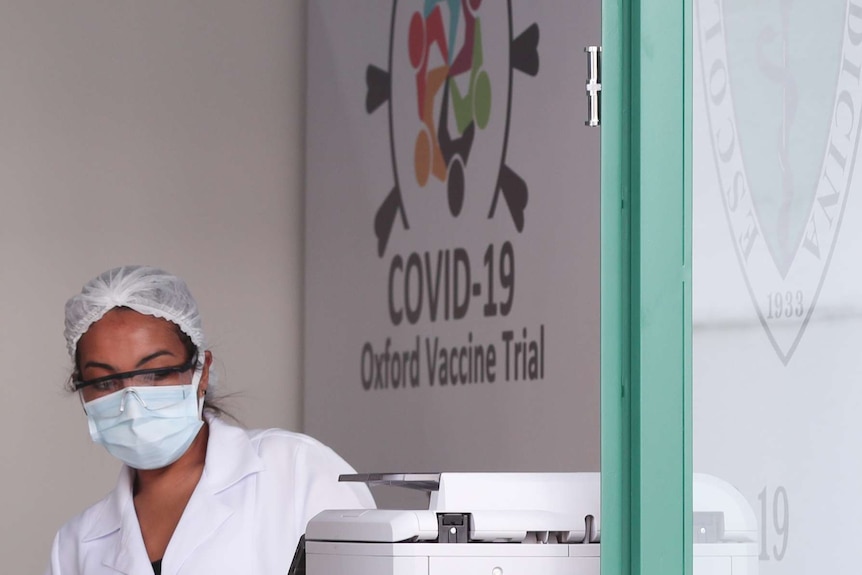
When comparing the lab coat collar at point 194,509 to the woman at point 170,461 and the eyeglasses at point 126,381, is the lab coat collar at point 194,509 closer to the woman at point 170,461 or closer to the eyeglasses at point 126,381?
the woman at point 170,461

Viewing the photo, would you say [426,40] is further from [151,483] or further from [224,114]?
[151,483]

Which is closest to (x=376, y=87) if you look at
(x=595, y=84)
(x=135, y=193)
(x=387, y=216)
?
(x=387, y=216)

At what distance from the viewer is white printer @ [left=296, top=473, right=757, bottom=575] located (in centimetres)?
109

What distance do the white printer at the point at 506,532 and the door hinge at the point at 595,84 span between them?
343mm

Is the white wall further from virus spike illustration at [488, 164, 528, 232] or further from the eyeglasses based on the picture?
the eyeglasses

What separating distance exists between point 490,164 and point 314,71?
108 centimetres

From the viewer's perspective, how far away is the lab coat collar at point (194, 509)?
1939 mm

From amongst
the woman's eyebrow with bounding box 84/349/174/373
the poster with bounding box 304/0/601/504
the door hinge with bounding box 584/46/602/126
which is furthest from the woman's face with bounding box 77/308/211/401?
Result: the door hinge with bounding box 584/46/602/126

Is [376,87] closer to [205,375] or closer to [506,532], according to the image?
[205,375]

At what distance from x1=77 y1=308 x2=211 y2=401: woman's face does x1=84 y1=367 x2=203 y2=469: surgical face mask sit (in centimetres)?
4

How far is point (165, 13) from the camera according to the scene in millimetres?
3529

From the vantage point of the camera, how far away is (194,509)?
77.2 inches

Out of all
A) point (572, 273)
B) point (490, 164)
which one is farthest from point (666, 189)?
point (490, 164)

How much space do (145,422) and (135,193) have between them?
5.41 ft
